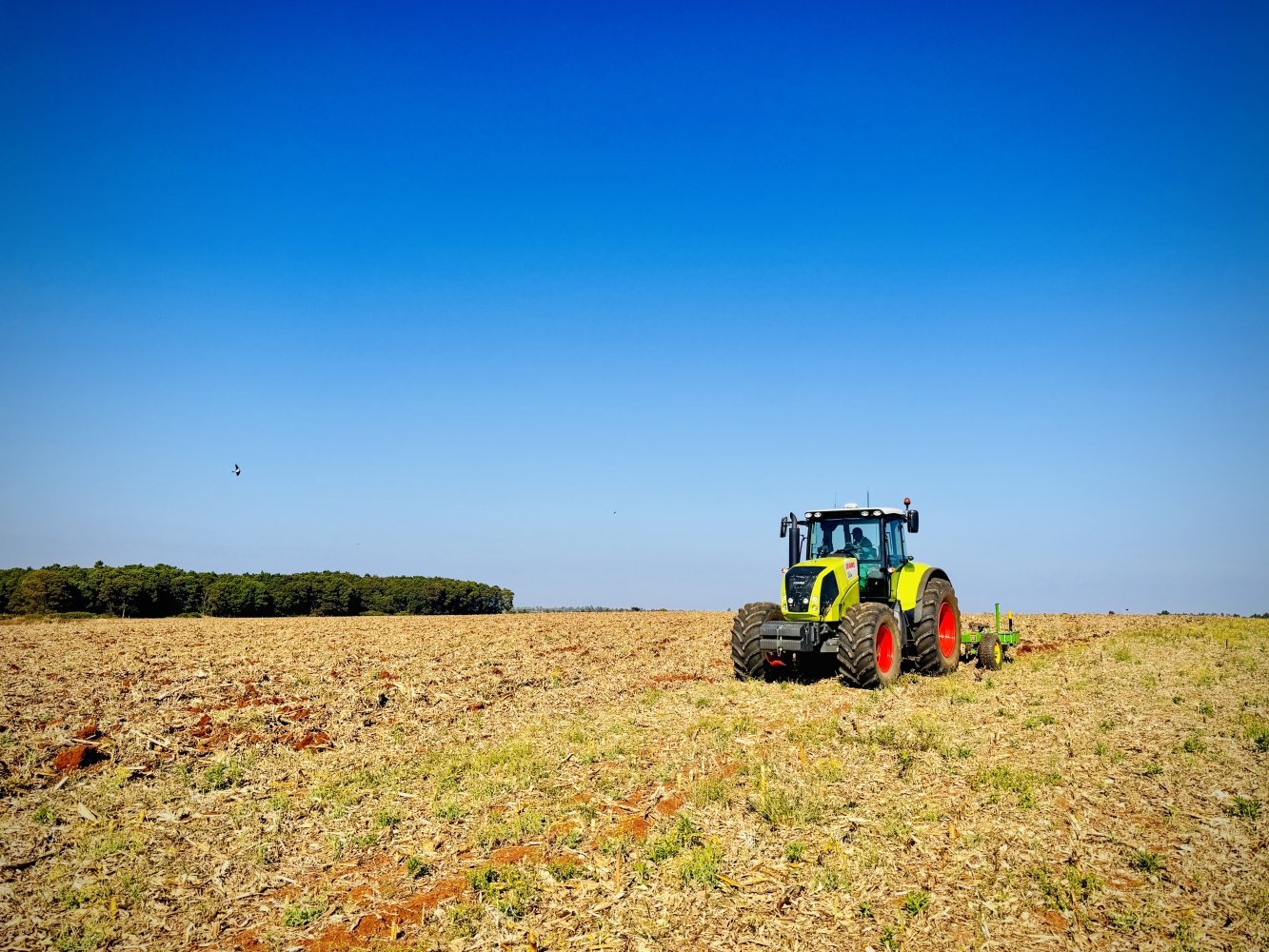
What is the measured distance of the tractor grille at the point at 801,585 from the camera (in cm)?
1522

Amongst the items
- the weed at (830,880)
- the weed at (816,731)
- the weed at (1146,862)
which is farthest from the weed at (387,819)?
the weed at (1146,862)

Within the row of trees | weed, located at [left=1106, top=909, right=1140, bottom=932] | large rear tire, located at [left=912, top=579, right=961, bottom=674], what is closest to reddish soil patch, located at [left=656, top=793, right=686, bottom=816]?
weed, located at [left=1106, top=909, right=1140, bottom=932]

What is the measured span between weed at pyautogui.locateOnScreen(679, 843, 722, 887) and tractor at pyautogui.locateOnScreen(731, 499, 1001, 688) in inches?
281

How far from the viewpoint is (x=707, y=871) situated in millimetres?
7328

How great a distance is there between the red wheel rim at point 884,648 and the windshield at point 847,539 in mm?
1920

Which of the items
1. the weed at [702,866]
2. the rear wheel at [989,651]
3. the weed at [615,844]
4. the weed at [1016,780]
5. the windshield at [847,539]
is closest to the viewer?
the weed at [702,866]

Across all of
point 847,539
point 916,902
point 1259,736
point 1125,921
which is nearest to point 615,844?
point 916,902

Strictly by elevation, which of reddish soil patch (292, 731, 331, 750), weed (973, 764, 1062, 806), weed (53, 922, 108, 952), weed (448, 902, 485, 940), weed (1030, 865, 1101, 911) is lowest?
weed (53, 922, 108, 952)

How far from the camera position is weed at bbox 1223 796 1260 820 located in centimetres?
Answer: 757

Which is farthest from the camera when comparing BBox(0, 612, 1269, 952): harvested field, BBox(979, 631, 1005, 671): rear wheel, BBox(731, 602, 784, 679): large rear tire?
BBox(979, 631, 1005, 671): rear wheel

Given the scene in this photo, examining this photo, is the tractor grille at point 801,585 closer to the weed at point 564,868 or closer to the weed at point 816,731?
the weed at point 816,731

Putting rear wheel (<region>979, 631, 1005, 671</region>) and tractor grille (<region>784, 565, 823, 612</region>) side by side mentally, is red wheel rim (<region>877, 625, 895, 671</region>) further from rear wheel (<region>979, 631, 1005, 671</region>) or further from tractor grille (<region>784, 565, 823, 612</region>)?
rear wheel (<region>979, 631, 1005, 671</region>)

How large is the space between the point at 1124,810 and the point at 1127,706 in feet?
15.0

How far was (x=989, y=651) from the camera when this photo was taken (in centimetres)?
1755
